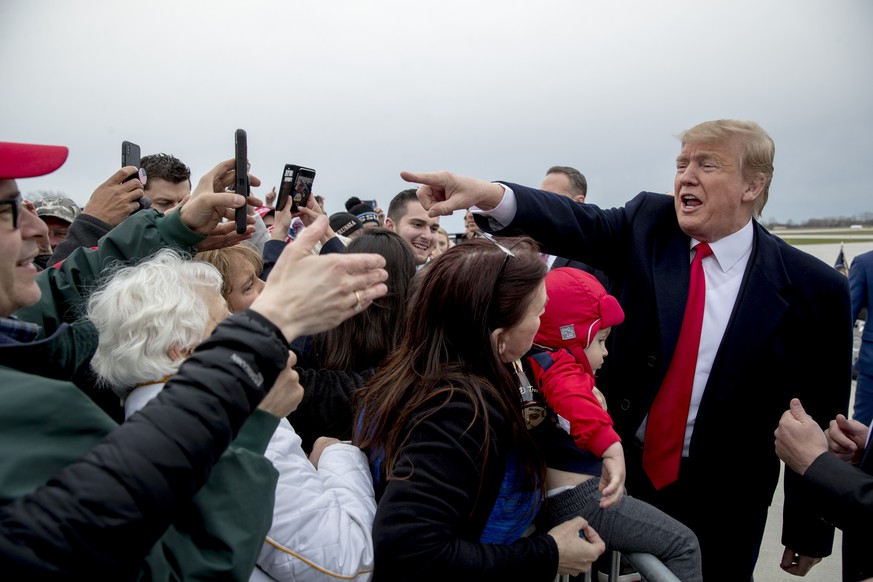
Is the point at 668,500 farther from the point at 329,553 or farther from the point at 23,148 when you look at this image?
the point at 23,148

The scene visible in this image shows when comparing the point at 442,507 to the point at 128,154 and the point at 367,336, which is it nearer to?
the point at 367,336

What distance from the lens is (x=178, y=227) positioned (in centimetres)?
206

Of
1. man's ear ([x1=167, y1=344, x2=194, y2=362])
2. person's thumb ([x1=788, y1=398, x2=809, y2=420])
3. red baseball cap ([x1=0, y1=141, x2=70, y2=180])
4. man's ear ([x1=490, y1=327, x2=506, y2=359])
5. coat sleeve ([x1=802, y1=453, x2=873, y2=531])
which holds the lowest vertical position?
coat sleeve ([x1=802, y1=453, x2=873, y2=531])

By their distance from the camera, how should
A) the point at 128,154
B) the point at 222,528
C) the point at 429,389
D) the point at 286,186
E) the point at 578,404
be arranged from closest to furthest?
the point at 222,528, the point at 429,389, the point at 578,404, the point at 128,154, the point at 286,186

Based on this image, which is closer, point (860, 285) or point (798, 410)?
point (798, 410)

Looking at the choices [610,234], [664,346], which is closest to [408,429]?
[664,346]

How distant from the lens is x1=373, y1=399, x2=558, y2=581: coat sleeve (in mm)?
1424

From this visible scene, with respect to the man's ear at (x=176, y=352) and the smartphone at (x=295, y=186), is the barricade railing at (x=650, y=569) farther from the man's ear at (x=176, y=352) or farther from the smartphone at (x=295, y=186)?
the smartphone at (x=295, y=186)

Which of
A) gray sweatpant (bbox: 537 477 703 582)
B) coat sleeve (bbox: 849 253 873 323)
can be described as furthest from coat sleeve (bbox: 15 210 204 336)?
coat sleeve (bbox: 849 253 873 323)

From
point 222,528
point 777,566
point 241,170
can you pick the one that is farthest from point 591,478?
point 777,566

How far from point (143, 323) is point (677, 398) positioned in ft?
6.71

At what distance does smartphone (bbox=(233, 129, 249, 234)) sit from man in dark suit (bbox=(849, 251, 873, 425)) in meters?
4.28

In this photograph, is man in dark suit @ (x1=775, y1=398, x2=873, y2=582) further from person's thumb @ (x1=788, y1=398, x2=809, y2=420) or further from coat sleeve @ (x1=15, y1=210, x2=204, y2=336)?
coat sleeve @ (x1=15, y1=210, x2=204, y2=336)

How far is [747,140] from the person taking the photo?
2.33 m
